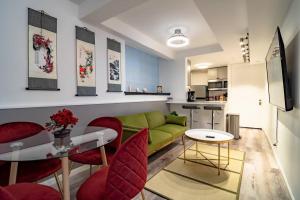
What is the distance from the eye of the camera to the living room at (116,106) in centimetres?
135

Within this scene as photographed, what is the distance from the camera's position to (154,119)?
3.86m

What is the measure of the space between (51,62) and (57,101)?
0.57 meters

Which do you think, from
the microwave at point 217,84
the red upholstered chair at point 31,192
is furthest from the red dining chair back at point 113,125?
the microwave at point 217,84

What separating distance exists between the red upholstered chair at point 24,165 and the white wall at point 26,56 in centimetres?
36

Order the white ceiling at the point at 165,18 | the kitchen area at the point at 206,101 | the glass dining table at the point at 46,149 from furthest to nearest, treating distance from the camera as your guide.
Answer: the kitchen area at the point at 206,101 → the white ceiling at the point at 165,18 → the glass dining table at the point at 46,149

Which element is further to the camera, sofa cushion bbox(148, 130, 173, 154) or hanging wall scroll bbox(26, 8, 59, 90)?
sofa cushion bbox(148, 130, 173, 154)

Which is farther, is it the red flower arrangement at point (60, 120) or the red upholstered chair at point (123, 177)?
the red flower arrangement at point (60, 120)

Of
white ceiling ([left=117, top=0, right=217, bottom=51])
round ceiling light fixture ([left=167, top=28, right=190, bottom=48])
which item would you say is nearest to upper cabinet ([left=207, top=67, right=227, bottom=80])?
white ceiling ([left=117, top=0, right=217, bottom=51])

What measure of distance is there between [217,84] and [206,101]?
1.66 m

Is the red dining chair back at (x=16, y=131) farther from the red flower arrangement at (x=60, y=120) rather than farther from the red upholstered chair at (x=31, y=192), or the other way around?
the red upholstered chair at (x=31, y=192)

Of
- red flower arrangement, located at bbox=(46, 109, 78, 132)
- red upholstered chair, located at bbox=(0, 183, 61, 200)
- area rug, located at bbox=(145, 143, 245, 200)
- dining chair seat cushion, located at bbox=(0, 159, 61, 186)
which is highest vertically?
red flower arrangement, located at bbox=(46, 109, 78, 132)

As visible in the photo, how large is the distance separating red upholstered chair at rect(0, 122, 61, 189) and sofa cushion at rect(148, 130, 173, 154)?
1435 millimetres

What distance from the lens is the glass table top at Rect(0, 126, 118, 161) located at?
3.92 feet

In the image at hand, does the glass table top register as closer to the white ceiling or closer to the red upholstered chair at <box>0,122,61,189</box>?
the red upholstered chair at <box>0,122,61,189</box>
